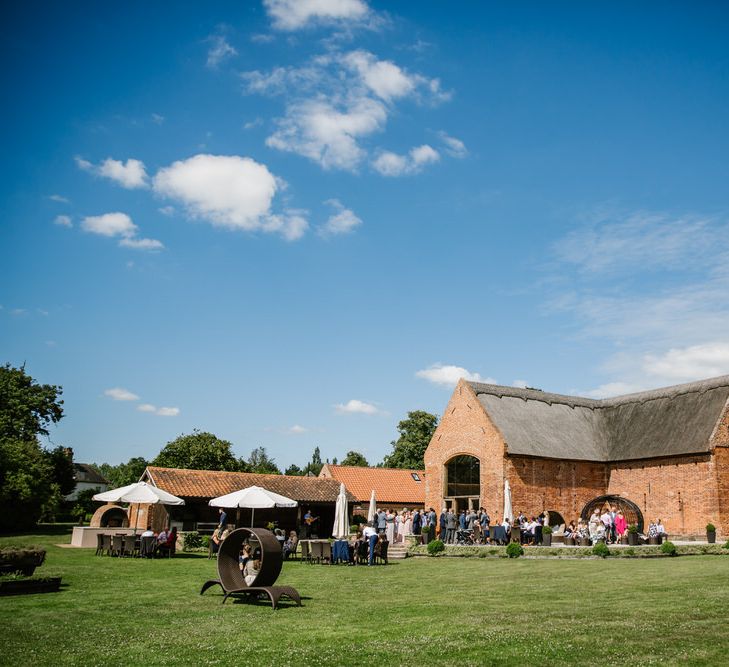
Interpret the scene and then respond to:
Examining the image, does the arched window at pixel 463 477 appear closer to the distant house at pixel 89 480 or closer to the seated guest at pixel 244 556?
the seated guest at pixel 244 556

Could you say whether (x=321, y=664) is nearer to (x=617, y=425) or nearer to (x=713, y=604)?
(x=713, y=604)

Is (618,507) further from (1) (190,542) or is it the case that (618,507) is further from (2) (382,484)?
(2) (382,484)

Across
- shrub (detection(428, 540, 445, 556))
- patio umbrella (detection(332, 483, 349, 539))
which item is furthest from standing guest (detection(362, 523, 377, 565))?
shrub (detection(428, 540, 445, 556))

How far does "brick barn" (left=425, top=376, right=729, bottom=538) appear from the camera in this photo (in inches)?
1241

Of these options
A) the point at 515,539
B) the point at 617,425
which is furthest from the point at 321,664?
the point at 617,425

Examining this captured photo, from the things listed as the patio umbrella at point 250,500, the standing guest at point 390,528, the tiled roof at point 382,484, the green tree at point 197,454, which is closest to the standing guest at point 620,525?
the standing guest at point 390,528

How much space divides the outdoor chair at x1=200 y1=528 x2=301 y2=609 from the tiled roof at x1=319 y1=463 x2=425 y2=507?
38.1m

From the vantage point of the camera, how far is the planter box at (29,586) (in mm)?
13219

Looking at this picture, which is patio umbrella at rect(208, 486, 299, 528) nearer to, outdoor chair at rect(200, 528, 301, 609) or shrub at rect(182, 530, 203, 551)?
shrub at rect(182, 530, 203, 551)

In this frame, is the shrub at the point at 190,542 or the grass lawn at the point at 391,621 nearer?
the grass lawn at the point at 391,621

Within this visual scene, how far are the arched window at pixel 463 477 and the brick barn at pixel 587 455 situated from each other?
0.05 m

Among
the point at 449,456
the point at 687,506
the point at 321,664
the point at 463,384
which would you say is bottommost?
the point at 321,664

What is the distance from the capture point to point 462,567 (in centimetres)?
2075

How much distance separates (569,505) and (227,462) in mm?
35188
